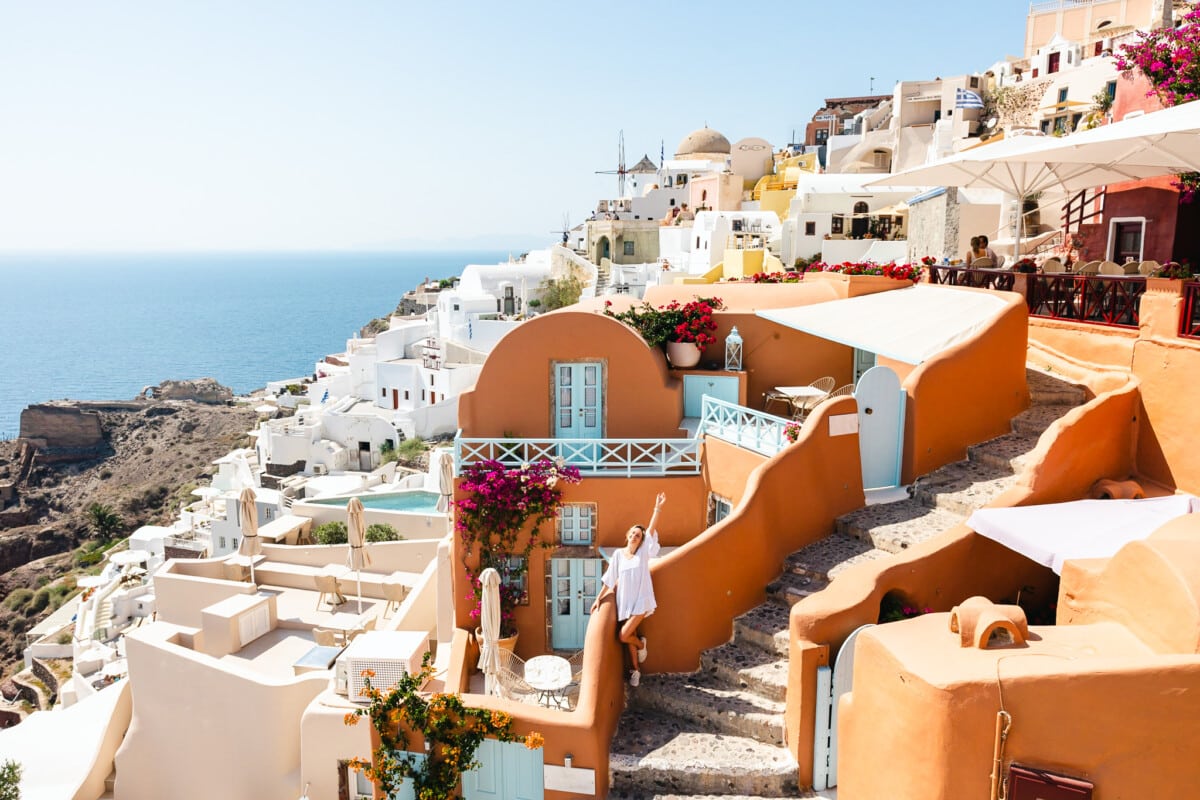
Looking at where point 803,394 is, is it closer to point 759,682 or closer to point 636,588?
point 636,588

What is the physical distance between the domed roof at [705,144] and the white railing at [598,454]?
3006 inches

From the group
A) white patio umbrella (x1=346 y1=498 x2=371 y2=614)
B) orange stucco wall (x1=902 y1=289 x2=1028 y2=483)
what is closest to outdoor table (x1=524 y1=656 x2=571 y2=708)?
orange stucco wall (x1=902 y1=289 x2=1028 y2=483)

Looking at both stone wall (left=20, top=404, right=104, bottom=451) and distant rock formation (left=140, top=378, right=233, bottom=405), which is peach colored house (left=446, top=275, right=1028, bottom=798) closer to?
stone wall (left=20, top=404, right=104, bottom=451)

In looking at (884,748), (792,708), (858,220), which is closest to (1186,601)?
(884,748)

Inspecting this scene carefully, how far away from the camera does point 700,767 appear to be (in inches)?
330

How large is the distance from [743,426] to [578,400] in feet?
9.23

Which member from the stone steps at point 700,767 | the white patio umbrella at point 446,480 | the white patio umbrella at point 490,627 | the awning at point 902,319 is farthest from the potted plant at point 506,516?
the stone steps at point 700,767

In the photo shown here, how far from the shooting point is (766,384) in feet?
49.6

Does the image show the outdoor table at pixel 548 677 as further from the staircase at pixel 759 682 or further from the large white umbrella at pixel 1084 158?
the large white umbrella at pixel 1084 158

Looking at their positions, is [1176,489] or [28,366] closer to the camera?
[1176,489]

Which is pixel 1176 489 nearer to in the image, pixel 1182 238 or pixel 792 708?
pixel 792 708

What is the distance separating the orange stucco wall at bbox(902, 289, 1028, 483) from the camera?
11.4m

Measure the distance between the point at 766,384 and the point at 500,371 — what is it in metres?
4.79

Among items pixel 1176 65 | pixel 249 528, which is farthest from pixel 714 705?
pixel 1176 65
